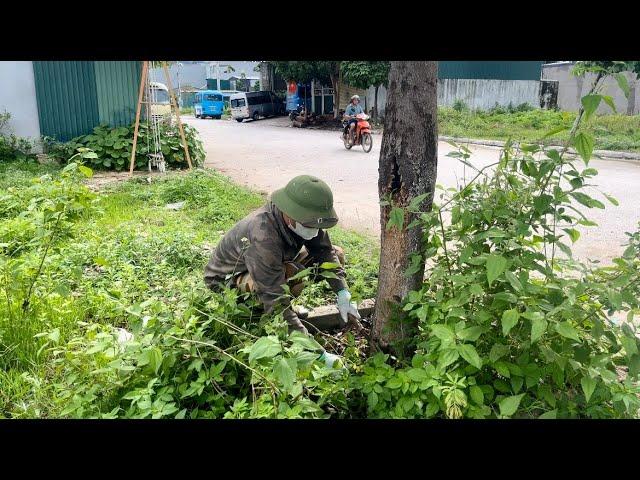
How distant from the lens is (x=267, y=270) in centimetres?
284

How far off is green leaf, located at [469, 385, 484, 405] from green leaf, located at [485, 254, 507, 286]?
0.42 metres

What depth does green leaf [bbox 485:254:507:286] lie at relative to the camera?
190 cm

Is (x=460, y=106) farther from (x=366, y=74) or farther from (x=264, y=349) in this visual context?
(x=264, y=349)

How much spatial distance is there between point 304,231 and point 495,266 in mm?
1276

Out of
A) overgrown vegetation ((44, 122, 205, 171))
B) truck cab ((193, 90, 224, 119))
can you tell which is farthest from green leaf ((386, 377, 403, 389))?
truck cab ((193, 90, 224, 119))

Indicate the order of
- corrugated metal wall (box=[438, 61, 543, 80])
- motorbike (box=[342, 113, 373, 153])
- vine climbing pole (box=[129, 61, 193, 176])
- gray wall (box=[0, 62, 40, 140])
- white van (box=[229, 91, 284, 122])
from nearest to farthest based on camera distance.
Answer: vine climbing pole (box=[129, 61, 193, 176]) < gray wall (box=[0, 62, 40, 140]) < motorbike (box=[342, 113, 373, 153]) < corrugated metal wall (box=[438, 61, 543, 80]) < white van (box=[229, 91, 284, 122])

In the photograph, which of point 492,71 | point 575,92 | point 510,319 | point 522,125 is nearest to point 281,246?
point 510,319

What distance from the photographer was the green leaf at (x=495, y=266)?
190 cm

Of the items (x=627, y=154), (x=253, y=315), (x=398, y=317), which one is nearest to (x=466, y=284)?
(x=398, y=317)

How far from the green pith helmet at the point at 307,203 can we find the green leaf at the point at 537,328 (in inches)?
50.6

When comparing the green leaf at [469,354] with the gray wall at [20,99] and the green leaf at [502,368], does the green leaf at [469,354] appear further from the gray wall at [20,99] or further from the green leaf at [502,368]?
the gray wall at [20,99]

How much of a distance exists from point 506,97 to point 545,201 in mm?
20038

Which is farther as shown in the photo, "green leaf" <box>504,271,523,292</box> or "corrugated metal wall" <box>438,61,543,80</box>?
"corrugated metal wall" <box>438,61,543,80</box>

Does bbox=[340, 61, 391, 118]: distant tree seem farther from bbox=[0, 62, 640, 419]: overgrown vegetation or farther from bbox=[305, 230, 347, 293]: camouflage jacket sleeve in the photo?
→ bbox=[0, 62, 640, 419]: overgrown vegetation
